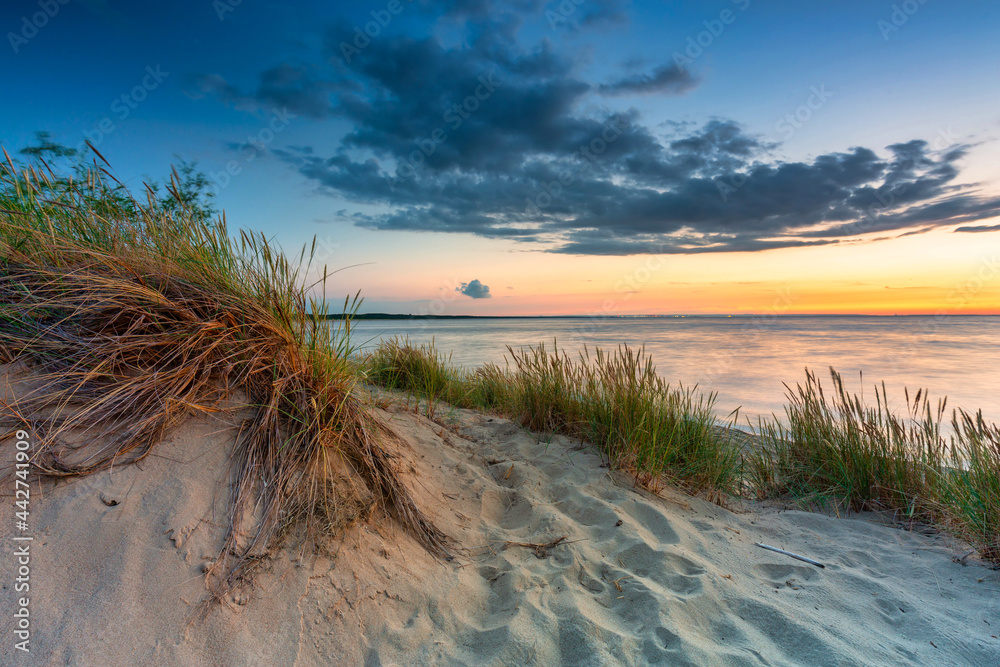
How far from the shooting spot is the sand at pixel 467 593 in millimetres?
1865

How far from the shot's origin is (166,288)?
8.82 feet

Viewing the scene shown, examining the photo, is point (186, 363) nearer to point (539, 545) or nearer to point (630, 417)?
point (539, 545)

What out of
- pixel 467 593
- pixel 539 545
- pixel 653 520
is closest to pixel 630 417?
pixel 653 520

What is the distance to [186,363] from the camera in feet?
8.30

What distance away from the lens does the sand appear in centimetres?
187

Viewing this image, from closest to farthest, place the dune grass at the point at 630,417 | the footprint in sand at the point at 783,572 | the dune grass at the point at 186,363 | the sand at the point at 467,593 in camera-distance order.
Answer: the sand at the point at 467,593 < the dune grass at the point at 186,363 < the footprint in sand at the point at 783,572 < the dune grass at the point at 630,417

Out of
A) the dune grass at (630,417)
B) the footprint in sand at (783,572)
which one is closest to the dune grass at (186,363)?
the dune grass at (630,417)

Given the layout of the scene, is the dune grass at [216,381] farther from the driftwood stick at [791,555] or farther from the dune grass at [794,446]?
the driftwood stick at [791,555]

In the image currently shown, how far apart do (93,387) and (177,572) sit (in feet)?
3.58

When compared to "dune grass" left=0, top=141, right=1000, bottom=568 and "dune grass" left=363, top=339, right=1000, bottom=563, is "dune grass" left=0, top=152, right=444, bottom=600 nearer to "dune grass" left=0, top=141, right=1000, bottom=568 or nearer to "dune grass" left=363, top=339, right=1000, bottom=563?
"dune grass" left=0, top=141, right=1000, bottom=568

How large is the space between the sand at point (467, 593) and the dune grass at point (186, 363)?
0.46 feet

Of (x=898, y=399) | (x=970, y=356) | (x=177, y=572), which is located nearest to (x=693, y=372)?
(x=898, y=399)

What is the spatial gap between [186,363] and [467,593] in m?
1.99

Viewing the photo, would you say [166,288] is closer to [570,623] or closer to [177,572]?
[177,572]
